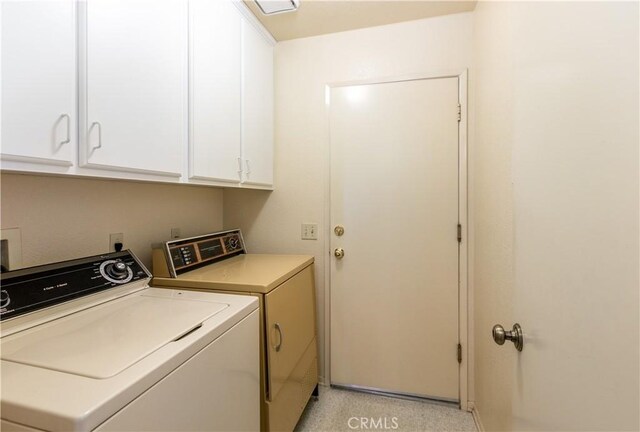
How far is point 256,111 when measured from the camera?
188 cm

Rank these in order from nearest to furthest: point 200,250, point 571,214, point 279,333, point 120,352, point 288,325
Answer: point 571,214 < point 120,352 < point 279,333 < point 288,325 < point 200,250

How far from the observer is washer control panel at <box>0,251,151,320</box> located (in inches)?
35.6

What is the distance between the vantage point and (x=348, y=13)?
5.92 feet

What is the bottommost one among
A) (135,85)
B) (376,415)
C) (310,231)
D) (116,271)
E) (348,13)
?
(376,415)

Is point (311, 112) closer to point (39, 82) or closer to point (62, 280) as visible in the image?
point (39, 82)

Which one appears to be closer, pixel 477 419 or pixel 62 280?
pixel 62 280

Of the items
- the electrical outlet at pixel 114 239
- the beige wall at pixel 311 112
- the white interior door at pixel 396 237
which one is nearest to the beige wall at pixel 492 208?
the white interior door at pixel 396 237

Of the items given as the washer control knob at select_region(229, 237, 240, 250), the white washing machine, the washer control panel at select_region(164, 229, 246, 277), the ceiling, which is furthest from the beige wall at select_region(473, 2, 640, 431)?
the washer control knob at select_region(229, 237, 240, 250)

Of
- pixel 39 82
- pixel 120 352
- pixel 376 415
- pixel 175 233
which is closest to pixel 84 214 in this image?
pixel 175 233

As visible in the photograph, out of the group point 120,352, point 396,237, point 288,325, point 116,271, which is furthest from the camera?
point 396,237

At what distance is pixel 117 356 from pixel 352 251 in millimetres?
1484

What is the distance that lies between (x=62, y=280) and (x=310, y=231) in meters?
1.35

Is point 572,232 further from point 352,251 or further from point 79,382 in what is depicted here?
point 352,251

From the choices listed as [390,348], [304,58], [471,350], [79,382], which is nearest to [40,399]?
[79,382]
